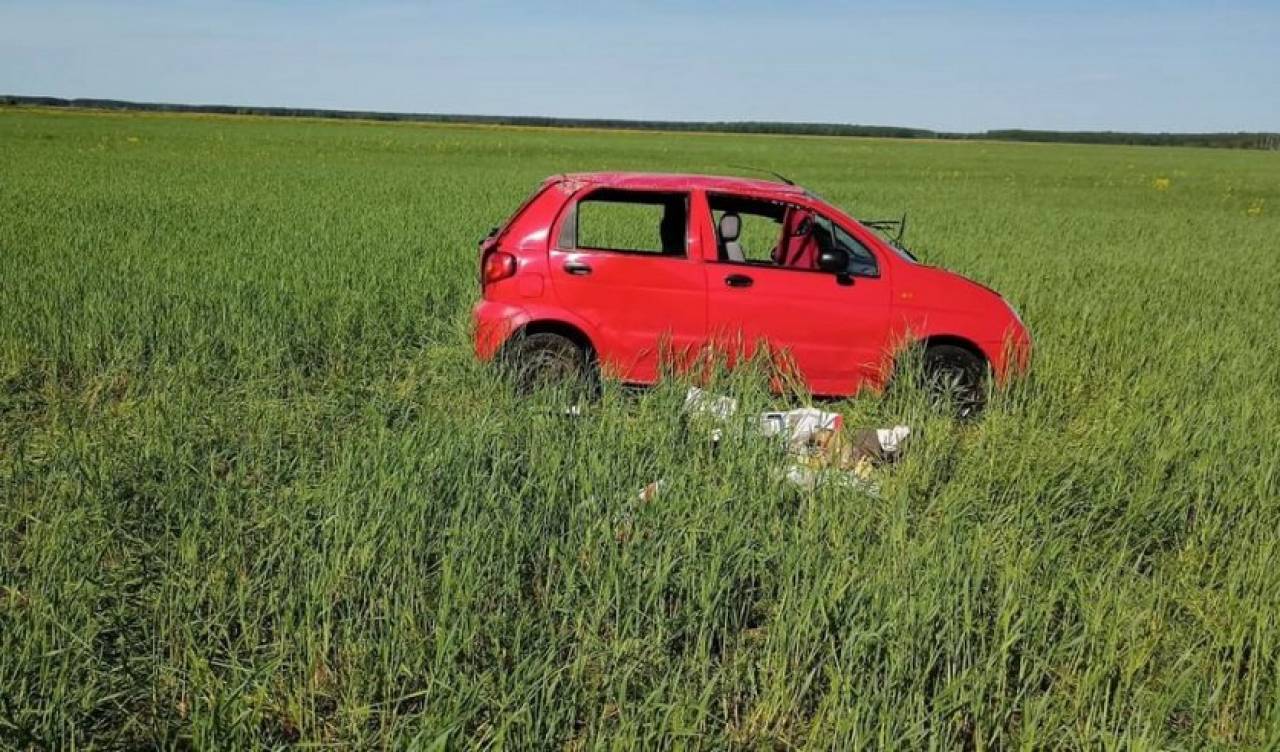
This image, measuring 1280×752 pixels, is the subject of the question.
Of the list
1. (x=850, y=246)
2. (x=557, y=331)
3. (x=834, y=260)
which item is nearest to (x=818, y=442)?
(x=834, y=260)

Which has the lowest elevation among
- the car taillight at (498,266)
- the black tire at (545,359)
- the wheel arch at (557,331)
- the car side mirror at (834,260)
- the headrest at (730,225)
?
the black tire at (545,359)

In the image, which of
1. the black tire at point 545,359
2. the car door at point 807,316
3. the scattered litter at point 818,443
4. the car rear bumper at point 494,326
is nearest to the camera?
the scattered litter at point 818,443

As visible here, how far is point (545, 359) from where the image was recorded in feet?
21.2

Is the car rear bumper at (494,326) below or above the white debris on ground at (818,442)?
above

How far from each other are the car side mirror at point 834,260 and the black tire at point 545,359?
1.62 metres

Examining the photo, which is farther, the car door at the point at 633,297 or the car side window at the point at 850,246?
the car side window at the point at 850,246

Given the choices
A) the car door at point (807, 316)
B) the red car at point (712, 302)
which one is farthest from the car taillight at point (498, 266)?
the car door at point (807, 316)

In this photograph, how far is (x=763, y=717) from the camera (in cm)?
292

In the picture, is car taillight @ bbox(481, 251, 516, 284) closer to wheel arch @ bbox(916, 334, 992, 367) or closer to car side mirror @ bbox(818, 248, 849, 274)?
car side mirror @ bbox(818, 248, 849, 274)

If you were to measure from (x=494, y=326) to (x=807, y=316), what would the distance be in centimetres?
201

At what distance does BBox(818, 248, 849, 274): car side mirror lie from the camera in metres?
6.41

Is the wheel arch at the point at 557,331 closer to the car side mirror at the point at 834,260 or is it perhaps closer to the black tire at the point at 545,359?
the black tire at the point at 545,359

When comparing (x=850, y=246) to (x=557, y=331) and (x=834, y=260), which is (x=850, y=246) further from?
(x=557, y=331)

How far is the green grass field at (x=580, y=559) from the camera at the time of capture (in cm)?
283
